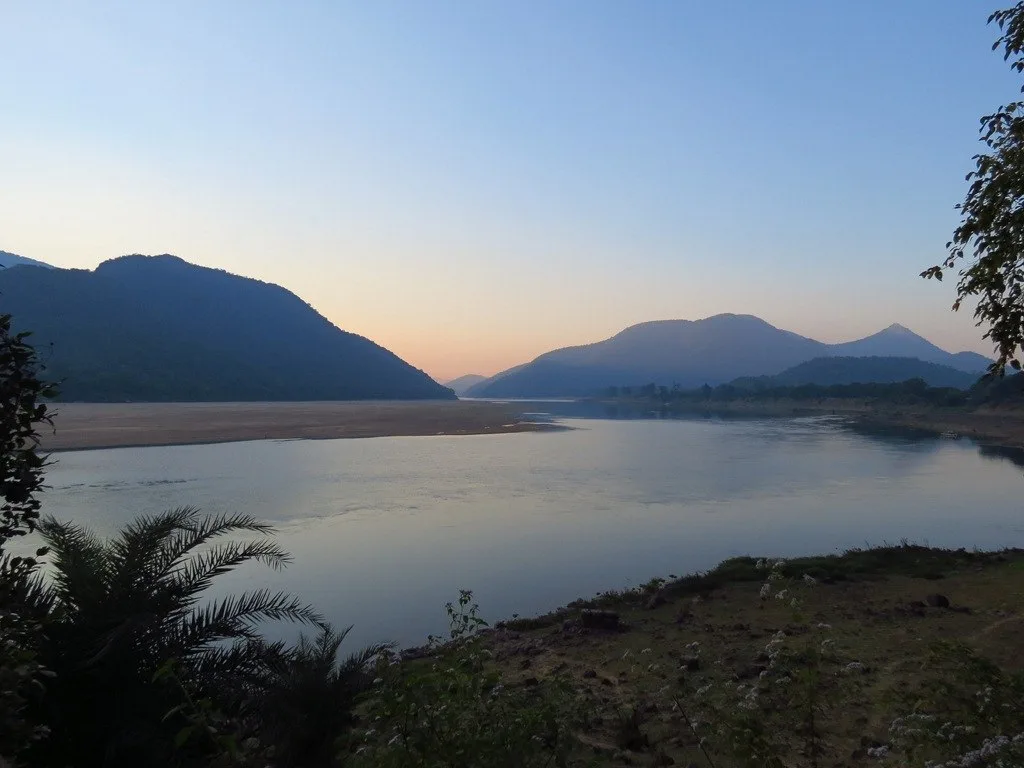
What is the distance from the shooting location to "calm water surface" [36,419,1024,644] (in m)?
16.8

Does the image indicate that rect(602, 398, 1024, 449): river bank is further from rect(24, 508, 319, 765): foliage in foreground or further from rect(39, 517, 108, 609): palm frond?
rect(39, 517, 108, 609): palm frond

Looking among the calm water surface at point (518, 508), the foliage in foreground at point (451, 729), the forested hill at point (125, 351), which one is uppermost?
the forested hill at point (125, 351)

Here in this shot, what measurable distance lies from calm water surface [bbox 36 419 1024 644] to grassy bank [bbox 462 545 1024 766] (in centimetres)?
236

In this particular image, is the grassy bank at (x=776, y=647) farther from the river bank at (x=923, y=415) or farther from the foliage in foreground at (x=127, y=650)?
the river bank at (x=923, y=415)

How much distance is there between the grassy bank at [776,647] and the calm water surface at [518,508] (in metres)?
2.36

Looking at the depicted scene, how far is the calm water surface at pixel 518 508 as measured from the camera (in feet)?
55.1

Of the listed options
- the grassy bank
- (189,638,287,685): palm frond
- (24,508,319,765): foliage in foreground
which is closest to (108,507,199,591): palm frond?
(24,508,319,765): foliage in foreground

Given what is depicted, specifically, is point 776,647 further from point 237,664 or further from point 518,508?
point 518,508

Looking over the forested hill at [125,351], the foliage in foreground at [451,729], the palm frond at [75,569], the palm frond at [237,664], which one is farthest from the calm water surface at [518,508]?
the forested hill at [125,351]

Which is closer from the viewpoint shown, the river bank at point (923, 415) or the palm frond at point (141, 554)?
the palm frond at point (141, 554)

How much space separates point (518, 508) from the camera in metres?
26.6

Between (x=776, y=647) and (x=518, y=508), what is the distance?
17.3 m

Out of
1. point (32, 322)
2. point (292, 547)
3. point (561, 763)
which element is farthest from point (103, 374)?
point (561, 763)

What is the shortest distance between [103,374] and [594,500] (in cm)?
13068
